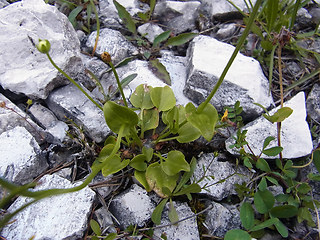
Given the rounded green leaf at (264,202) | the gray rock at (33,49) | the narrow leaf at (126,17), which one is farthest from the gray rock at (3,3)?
the rounded green leaf at (264,202)

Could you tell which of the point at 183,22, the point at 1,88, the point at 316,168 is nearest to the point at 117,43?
the point at 183,22

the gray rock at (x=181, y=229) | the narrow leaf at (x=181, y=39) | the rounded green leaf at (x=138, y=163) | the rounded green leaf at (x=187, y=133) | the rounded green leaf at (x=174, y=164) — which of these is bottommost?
the gray rock at (x=181, y=229)

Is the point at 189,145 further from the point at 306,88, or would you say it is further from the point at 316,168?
the point at 306,88

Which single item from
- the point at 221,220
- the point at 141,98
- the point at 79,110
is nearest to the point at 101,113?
the point at 79,110

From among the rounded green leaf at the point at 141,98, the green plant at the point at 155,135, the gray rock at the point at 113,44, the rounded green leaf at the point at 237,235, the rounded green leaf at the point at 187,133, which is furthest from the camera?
the gray rock at the point at 113,44

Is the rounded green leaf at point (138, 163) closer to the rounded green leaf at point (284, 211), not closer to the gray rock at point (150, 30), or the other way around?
the rounded green leaf at point (284, 211)

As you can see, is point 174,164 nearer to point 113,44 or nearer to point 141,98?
point 141,98
